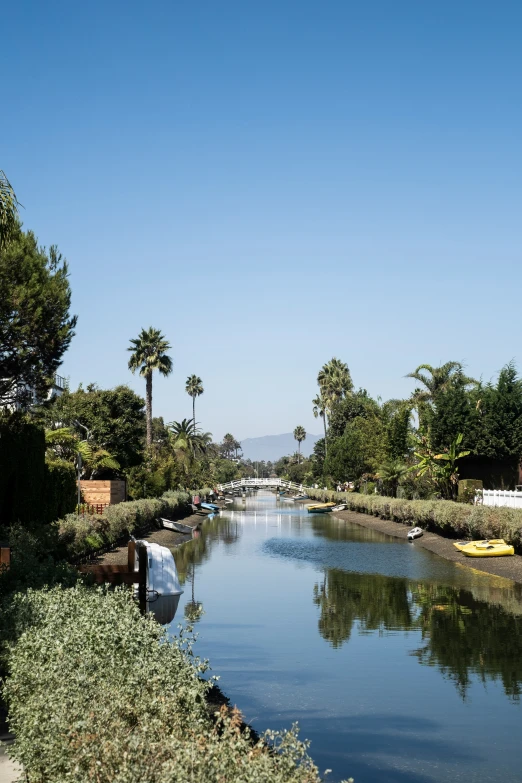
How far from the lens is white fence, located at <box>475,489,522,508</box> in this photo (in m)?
45.6

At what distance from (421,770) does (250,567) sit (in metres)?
28.2

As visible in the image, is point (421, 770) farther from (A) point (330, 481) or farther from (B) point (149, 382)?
(A) point (330, 481)

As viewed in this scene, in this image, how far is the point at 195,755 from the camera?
623 centimetres

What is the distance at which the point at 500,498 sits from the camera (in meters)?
48.6

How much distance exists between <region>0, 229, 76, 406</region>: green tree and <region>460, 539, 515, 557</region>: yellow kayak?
21.3m

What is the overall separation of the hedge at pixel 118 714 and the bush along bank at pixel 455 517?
30.3 m

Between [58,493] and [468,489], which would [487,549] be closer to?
[468,489]

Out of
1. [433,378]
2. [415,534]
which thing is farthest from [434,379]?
[415,534]

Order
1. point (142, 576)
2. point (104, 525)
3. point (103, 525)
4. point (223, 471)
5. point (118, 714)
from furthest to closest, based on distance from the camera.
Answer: point (223, 471) → point (104, 525) → point (103, 525) → point (142, 576) → point (118, 714)

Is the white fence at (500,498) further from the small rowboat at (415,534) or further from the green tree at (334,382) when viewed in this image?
the green tree at (334,382)

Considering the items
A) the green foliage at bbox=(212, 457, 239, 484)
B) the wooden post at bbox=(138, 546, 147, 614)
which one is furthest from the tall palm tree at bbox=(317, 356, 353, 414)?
the wooden post at bbox=(138, 546, 147, 614)

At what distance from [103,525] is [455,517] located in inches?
780

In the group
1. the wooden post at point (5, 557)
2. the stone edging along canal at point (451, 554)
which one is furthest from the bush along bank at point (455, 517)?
the wooden post at point (5, 557)

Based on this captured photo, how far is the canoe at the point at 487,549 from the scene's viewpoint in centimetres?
3847
